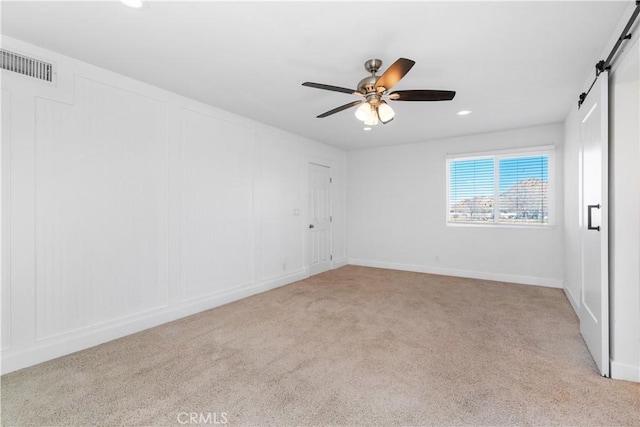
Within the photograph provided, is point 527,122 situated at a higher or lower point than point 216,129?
higher

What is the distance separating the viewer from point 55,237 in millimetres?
2572

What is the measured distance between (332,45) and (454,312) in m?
3.20

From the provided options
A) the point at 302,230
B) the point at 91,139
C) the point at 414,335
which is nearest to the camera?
the point at 91,139

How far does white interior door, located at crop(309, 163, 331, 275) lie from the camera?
5691 millimetres

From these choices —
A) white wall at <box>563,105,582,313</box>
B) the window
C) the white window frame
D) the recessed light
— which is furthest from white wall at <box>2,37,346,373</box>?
white wall at <box>563,105,582,313</box>

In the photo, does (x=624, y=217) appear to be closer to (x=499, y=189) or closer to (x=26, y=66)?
(x=499, y=189)

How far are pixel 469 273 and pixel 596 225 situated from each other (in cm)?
323

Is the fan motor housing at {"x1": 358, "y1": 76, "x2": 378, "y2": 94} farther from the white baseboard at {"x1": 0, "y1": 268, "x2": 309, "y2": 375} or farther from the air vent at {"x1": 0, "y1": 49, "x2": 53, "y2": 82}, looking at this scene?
the white baseboard at {"x1": 0, "y1": 268, "x2": 309, "y2": 375}

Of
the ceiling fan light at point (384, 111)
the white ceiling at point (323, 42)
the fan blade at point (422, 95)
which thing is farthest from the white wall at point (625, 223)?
the ceiling fan light at point (384, 111)

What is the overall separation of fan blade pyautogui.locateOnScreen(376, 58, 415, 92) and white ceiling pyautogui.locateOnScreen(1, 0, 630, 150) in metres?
0.32

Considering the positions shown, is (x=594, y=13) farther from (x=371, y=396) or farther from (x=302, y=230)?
(x=302, y=230)

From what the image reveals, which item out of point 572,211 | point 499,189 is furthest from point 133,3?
point 499,189

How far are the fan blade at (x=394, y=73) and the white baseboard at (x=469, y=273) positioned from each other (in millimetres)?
4214

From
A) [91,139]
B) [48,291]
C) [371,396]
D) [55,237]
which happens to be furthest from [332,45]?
[48,291]
